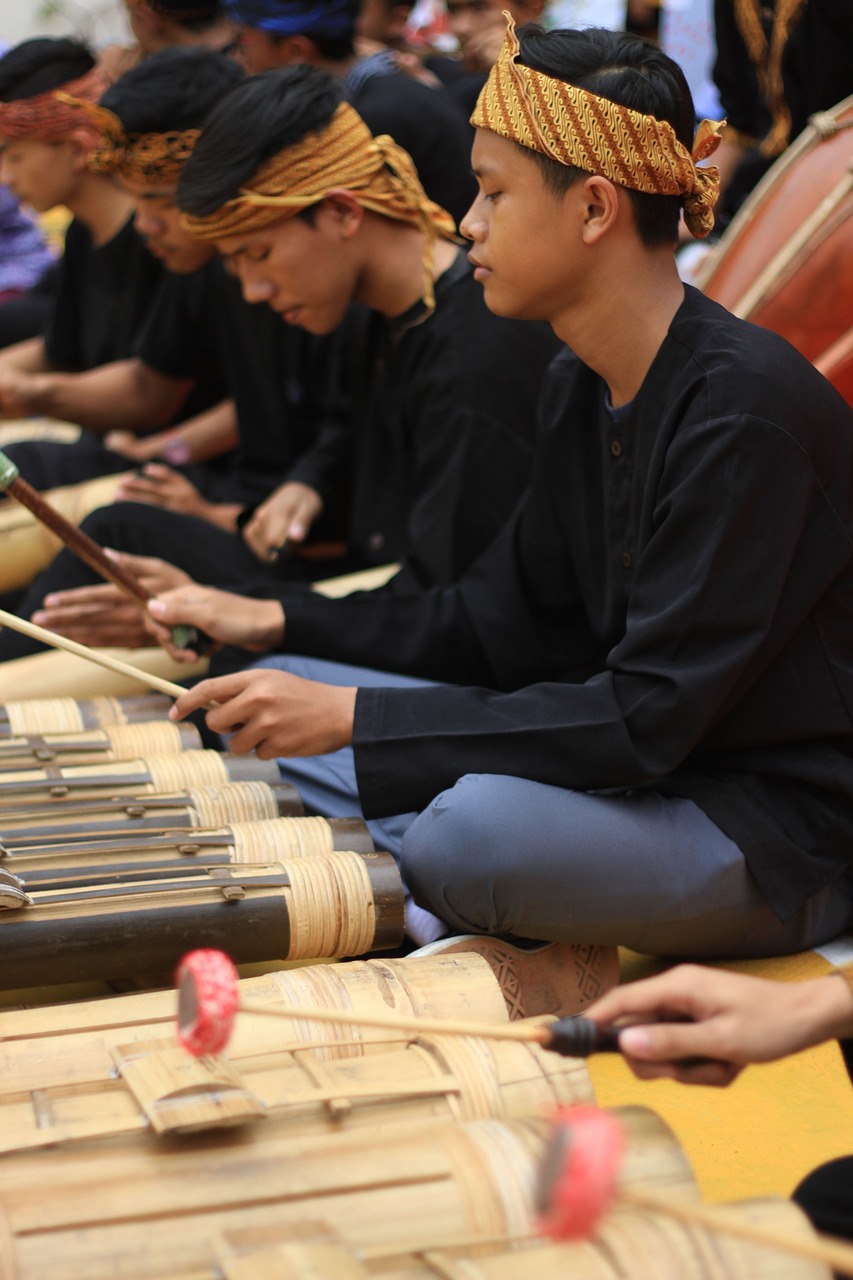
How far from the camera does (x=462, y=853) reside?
76.7 inches

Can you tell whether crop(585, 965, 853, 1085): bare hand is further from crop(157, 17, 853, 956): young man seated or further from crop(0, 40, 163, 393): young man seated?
crop(0, 40, 163, 393): young man seated

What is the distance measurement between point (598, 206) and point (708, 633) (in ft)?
1.92

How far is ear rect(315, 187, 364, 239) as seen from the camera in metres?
2.78

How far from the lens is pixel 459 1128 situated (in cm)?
125

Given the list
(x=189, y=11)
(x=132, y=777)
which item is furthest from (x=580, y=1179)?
(x=189, y=11)

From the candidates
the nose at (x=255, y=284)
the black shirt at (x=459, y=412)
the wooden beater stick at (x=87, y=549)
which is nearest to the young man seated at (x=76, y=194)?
the nose at (x=255, y=284)

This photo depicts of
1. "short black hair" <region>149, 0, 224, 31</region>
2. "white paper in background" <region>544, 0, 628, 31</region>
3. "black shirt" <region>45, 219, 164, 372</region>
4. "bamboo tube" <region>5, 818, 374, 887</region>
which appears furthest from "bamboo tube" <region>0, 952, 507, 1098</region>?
"white paper in background" <region>544, 0, 628, 31</region>

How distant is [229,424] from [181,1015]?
122 inches

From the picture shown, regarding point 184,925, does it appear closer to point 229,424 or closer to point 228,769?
point 228,769

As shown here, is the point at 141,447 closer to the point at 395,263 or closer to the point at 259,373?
the point at 259,373

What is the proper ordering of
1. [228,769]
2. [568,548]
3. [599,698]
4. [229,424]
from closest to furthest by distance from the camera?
1. [599,698]
2. [228,769]
3. [568,548]
4. [229,424]

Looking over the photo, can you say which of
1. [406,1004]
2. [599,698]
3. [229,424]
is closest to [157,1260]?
[406,1004]

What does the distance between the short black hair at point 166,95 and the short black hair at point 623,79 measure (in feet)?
5.42

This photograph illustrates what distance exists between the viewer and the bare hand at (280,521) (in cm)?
321
